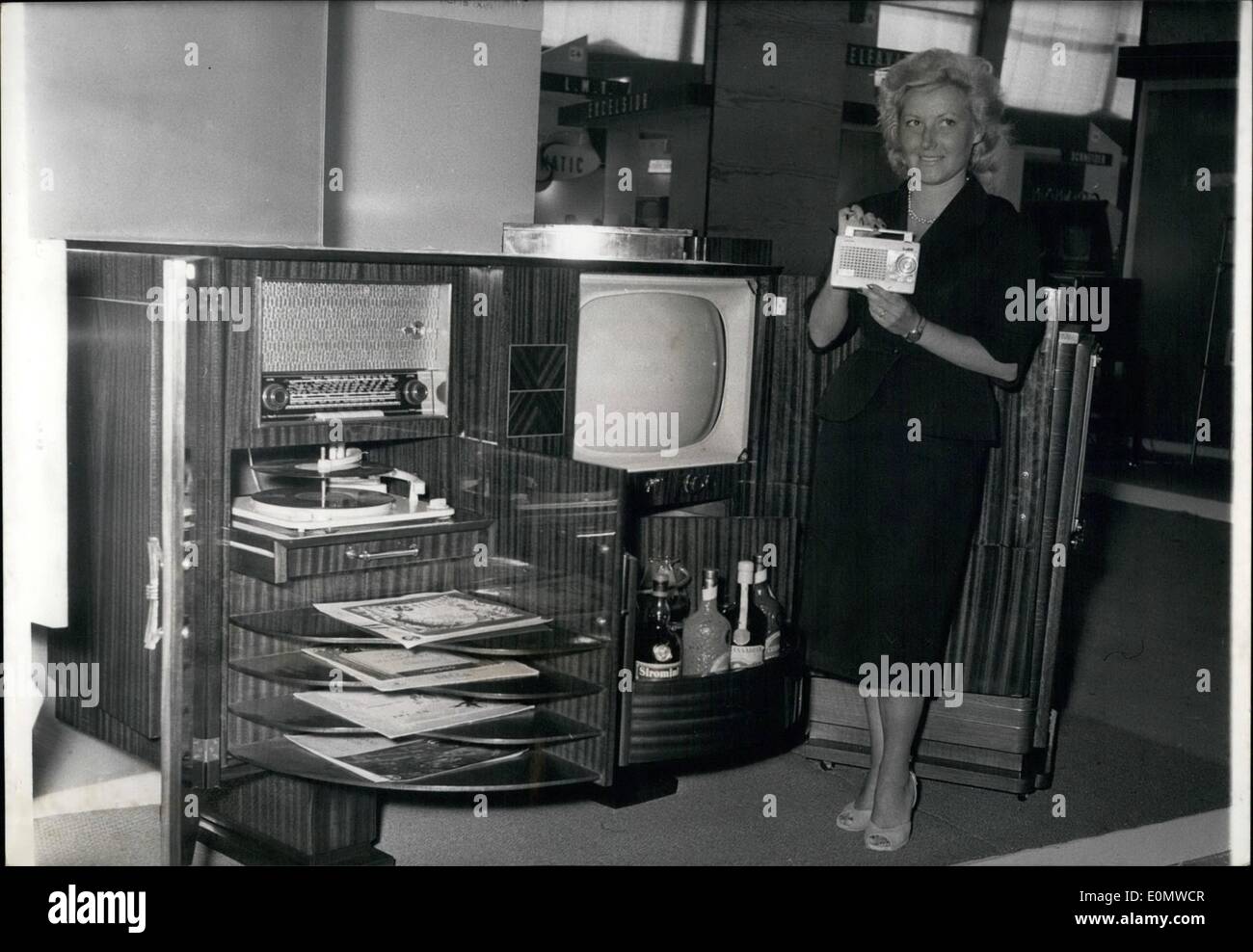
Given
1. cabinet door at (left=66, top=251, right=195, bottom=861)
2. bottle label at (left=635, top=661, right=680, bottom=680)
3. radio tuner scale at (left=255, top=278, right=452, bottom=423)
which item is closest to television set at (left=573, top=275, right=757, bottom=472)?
radio tuner scale at (left=255, top=278, right=452, bottom=423)

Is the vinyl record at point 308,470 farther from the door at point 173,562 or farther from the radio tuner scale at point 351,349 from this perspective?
the door at point 173,562

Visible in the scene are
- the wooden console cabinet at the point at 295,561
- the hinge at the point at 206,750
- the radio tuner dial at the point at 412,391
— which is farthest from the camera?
the radio tuner dial at the point at 412,391

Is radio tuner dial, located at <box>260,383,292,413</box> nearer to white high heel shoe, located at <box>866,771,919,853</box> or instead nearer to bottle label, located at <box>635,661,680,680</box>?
bottle label, located at <box>635,661,680,680</box>

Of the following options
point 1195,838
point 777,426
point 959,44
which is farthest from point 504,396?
point 959,44

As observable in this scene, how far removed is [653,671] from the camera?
2.62m

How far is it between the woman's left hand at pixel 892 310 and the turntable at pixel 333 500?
0.92 metres

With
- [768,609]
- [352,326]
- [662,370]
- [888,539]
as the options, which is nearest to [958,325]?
[888,539]

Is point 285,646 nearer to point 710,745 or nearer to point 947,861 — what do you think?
point 710,745

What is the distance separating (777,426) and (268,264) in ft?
4.05

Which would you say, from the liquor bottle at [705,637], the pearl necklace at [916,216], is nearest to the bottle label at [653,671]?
the liquor bottle at [705,637]

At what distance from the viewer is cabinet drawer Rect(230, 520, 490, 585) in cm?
231

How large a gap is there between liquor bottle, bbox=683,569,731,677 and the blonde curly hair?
1.00 m

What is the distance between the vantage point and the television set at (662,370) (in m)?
2.75

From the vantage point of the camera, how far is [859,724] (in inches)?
129
